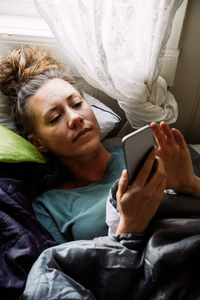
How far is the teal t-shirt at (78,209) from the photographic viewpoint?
85 centimetres

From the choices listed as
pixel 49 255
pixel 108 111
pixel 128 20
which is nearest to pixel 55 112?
pixel 108 111

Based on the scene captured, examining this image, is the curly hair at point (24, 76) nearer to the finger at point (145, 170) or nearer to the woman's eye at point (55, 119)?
the woman's eye at point (55, 119)

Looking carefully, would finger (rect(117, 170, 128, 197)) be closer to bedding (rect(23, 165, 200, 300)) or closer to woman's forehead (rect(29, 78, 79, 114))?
bedding (rect(23, 165, 200, 300))

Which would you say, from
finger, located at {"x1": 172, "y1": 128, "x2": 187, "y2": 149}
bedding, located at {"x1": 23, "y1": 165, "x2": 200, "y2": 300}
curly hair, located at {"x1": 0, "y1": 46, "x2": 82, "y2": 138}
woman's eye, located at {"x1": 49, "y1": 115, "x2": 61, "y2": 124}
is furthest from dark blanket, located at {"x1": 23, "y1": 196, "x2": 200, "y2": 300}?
curly hair, located at {"x1": 0, "y1": 46, "x2": 82, "y2": 138}

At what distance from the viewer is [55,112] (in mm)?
952

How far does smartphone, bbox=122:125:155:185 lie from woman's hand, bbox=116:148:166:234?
15mm

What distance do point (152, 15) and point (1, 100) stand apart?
0.70 meters

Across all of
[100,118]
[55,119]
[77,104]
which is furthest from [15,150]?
[100,118]

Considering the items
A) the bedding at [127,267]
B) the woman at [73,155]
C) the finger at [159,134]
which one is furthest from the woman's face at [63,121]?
the bedding at [127,267]

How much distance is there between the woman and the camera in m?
0.68

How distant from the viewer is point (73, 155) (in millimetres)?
958

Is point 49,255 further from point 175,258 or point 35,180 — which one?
point 35,180

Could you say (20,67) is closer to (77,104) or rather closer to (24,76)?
(24,76)

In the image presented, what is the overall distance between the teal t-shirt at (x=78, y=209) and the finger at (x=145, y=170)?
265mm
